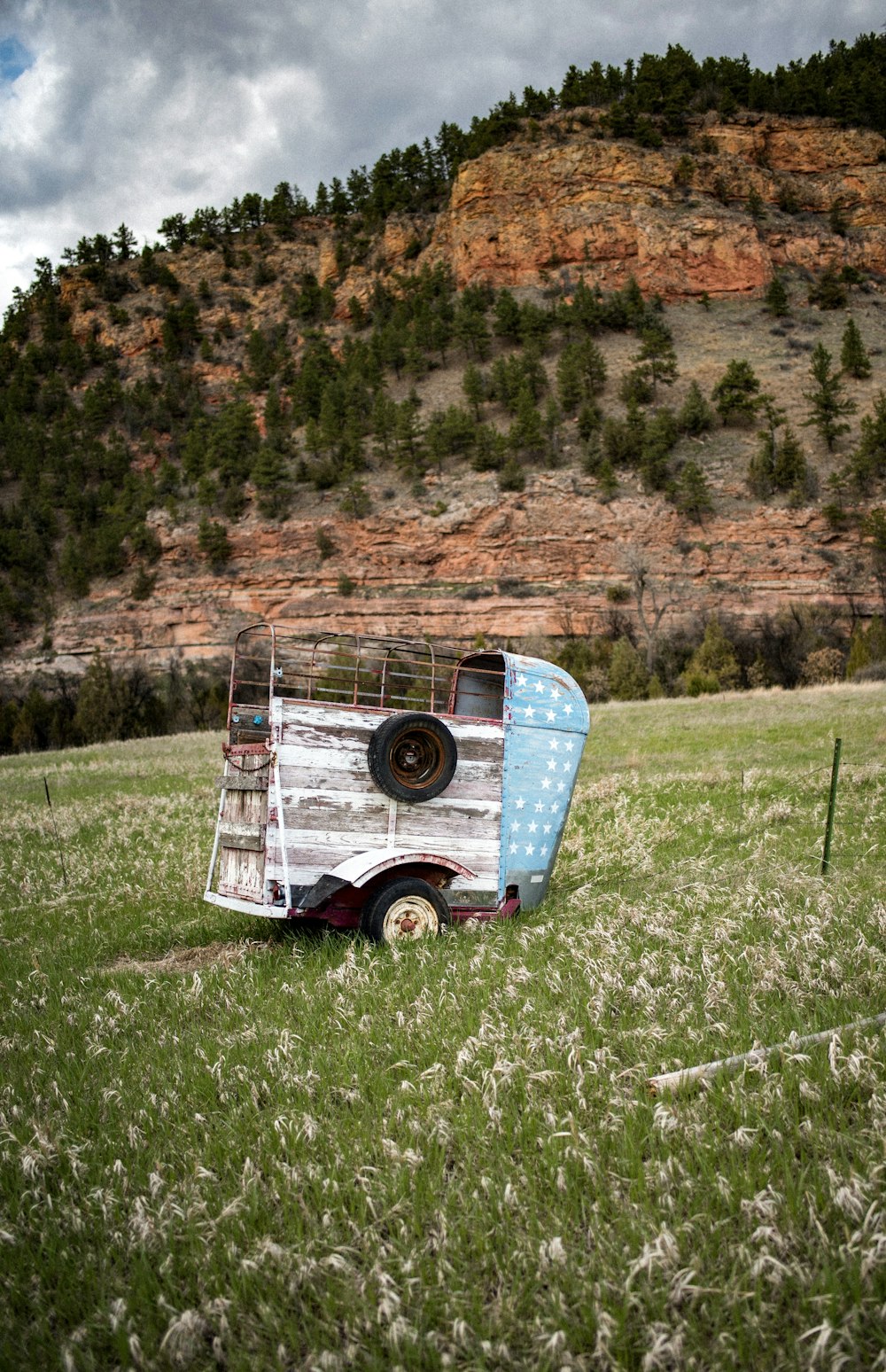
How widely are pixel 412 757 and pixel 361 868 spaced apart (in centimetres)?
131

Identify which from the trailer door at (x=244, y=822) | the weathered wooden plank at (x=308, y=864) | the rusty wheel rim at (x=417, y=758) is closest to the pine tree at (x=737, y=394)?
the rusty wheel rim at (x=417, y=758)

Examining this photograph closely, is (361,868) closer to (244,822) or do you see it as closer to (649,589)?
(244,822)

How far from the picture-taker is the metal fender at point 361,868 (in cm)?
853

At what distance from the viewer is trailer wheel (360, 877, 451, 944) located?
862 centimetres

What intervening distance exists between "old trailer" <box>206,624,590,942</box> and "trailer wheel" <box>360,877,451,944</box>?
0.05 feet

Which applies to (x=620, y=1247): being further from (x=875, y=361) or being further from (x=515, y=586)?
(x=875, y=361)

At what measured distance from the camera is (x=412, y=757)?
9305 mm

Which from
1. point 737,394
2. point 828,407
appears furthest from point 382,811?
point 737,394

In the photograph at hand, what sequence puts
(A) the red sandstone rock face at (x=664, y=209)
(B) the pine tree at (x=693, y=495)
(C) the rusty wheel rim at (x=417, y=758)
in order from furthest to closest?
(A) the red sandstone rock face at (x=664, y=209) → (B) the pine tree at (x=693, y=495) → (C) the rusty wheel rim at (x=417, y=758)

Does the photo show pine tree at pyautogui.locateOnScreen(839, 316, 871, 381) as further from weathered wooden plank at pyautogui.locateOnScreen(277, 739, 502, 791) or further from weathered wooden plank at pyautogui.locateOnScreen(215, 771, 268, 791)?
weathered wooden plank at pyautogui.locateOnScreen(215, 771, 268, 791)

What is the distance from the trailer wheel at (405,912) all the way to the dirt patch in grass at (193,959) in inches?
52.3

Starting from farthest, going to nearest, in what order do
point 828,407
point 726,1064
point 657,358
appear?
point 657,358, point 828,407, point 726,1064

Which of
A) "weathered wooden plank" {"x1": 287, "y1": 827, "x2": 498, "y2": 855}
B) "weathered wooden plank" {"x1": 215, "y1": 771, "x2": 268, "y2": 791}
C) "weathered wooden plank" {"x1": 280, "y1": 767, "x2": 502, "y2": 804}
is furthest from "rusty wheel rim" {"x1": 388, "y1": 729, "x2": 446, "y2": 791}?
"weathered wooden plank" {"x1": 215, "y1": 771, "x2": 268, "y2": 791}

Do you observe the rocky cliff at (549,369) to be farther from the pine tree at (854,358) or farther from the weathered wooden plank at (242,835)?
the weathered wooden plank at (242,835)
